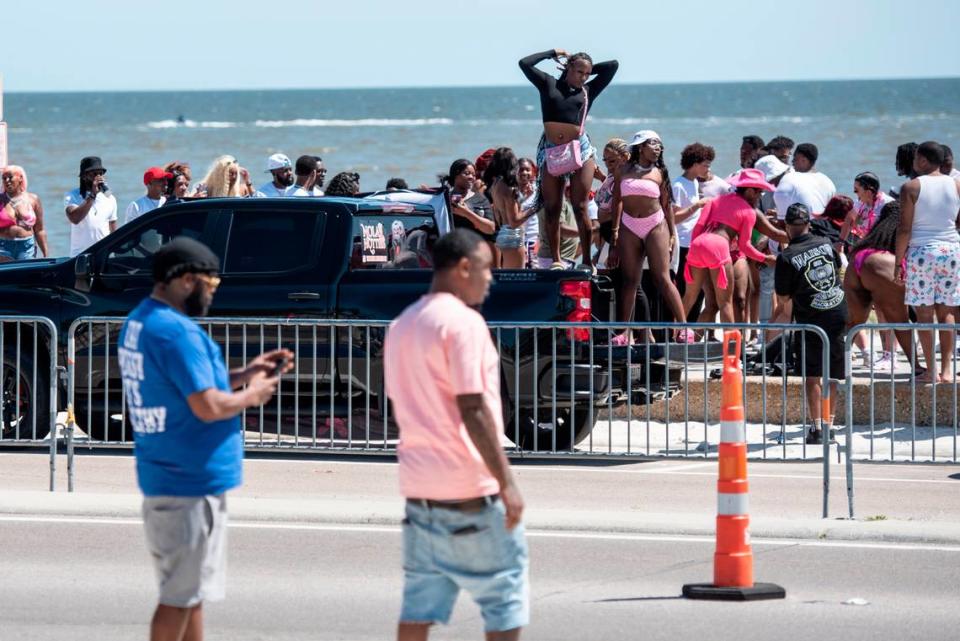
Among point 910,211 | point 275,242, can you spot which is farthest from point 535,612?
point 910,211

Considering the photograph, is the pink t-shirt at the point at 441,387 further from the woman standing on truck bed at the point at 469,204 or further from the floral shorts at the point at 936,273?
the floral shorts at the point at 936,273

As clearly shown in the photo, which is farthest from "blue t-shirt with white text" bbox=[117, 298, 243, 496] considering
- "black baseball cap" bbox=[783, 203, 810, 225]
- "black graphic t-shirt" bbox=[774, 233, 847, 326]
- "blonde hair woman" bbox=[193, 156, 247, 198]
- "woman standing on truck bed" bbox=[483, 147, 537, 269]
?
"blonde hair woman" bbox=[193, 156, 247, 198]

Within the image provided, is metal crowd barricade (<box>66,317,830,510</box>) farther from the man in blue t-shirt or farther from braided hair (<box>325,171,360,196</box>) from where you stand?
the man in blue t-shirt

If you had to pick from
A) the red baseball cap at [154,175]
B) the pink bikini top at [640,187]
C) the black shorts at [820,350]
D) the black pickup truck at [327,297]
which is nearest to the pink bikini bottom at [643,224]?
the pink bikini top at [640,187]

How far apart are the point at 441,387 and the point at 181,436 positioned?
971 mm

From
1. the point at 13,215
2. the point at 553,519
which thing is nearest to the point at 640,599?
the point at 553,519

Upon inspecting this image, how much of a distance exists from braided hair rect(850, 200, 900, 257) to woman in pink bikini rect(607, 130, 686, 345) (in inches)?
81.3

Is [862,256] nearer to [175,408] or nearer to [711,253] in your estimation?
[711,253]

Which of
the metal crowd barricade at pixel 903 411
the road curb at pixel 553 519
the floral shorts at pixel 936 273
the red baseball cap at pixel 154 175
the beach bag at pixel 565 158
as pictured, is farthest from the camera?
the red baseball cap at pixel 154 175

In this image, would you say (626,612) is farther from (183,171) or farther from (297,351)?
(183,171)

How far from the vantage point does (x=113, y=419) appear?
12.4m

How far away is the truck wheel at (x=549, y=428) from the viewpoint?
1185 centimetres

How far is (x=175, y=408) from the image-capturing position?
6086 mm

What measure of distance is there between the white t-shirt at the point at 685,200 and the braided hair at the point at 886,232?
1992mm
